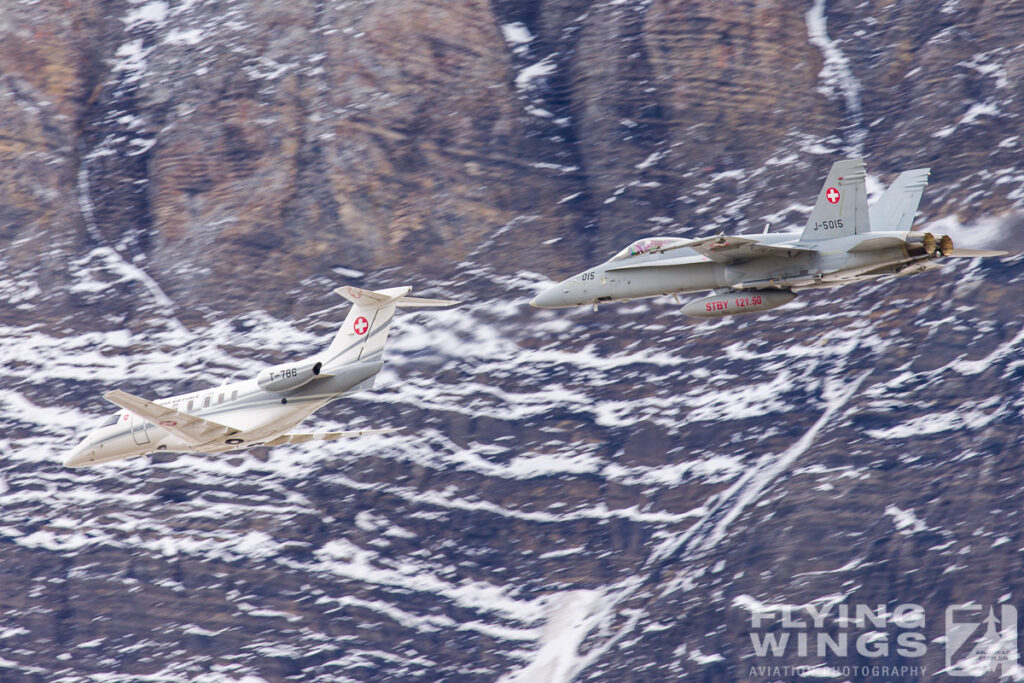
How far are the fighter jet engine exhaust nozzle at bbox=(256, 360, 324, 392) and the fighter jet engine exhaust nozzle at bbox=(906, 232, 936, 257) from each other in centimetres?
2137

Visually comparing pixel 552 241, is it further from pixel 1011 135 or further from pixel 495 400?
pixel 1011 135

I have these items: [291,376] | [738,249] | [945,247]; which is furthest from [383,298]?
[945,247]

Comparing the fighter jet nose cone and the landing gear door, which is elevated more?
the fighter jet nose cone

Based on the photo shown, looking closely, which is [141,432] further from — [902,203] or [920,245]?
[902,203]

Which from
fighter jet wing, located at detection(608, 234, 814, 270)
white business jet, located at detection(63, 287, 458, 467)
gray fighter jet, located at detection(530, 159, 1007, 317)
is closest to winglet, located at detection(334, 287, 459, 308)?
white business jet, located at detection(63, 287, 458, 467)

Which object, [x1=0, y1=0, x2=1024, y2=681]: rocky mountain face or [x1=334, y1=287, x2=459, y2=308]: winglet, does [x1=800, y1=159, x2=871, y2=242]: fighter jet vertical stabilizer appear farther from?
[x1=0, y1=0, x2=1024, y2=681]: rocky mountain face

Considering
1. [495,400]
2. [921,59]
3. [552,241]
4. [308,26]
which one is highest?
[308,26]

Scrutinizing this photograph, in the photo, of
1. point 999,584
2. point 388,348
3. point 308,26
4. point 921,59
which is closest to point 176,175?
point 308,26

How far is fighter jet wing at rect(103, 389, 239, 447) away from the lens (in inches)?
1912

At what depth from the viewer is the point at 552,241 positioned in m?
94.4

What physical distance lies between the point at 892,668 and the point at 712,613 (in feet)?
33.1

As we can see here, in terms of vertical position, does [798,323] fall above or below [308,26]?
below

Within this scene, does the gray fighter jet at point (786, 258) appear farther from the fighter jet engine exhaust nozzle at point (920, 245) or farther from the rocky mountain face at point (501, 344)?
the rocky mountain face at point (501, 344)

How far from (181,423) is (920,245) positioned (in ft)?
88.9
